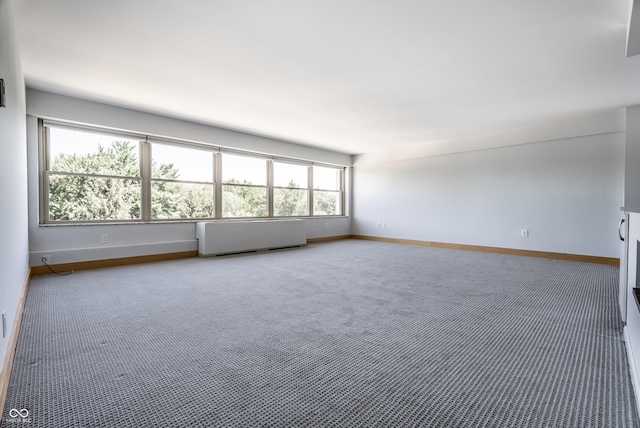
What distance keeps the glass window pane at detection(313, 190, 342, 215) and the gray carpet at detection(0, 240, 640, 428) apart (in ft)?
14.8

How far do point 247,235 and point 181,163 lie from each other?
5.56ft

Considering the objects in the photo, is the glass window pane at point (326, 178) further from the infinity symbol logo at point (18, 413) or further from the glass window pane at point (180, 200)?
the infinity symbol logo at point (18, 413)

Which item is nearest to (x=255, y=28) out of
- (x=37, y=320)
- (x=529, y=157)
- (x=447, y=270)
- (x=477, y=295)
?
(x=37, y=320)

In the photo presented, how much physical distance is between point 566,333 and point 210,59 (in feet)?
12.1

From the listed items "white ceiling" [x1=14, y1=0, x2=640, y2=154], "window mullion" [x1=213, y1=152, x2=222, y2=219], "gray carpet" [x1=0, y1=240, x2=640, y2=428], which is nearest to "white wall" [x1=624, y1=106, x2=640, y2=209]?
"white ceiling" [x1=14, y1=0, x2=640, y2=154]

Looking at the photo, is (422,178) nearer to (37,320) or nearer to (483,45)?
(483,45)

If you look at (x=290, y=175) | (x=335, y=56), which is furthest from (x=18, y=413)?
(x=290, y=175)

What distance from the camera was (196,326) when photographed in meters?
2.25

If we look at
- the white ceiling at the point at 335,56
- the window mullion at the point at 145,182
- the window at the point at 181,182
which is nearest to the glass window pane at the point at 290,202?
the window at the point at 181,182

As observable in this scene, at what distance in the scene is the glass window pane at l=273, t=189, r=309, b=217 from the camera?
6977 mm

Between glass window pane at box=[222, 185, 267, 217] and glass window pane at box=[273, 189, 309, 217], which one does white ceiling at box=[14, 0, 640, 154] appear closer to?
glass window pane at box=[222, 185, 267, 217]

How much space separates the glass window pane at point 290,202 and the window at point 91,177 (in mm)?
2790

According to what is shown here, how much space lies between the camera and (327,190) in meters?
8.17

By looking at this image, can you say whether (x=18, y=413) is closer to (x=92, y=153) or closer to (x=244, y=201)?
(x=92, y=153)
